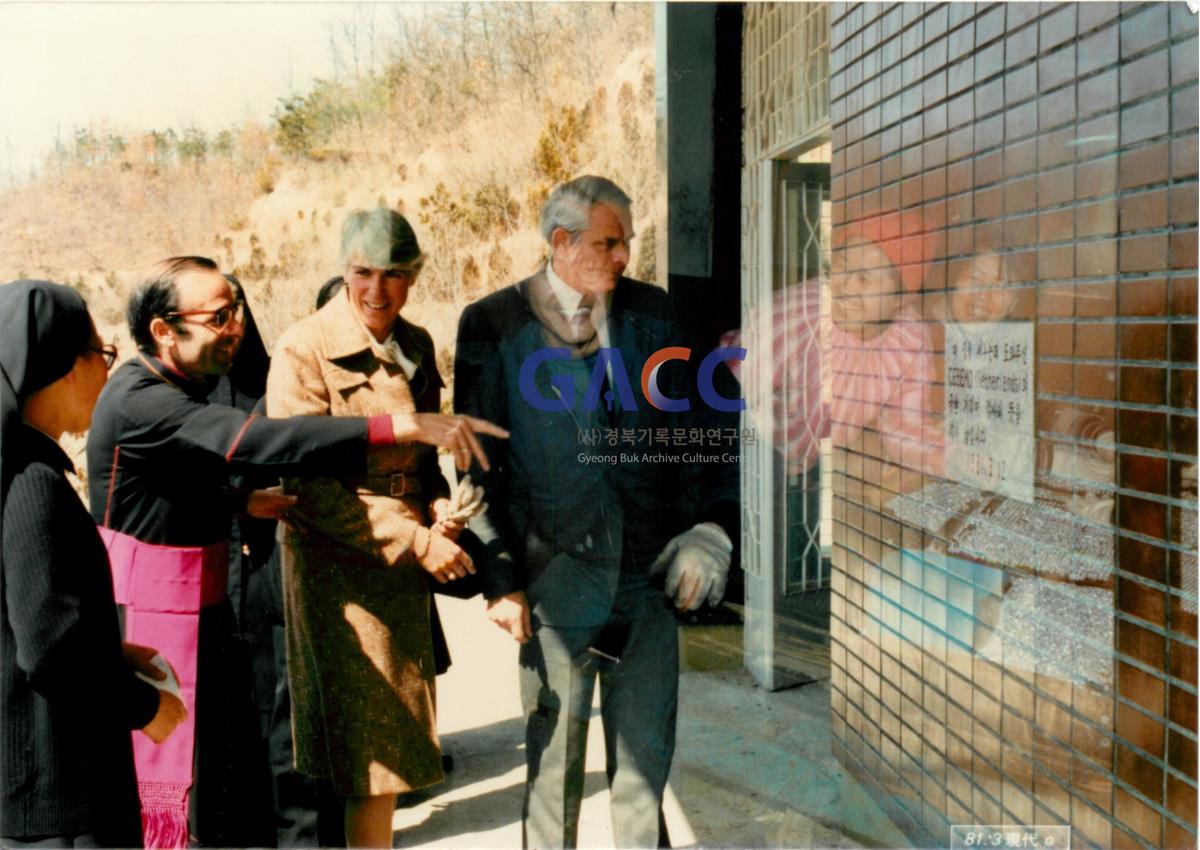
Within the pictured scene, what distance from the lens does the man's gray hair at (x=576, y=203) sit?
266 cm

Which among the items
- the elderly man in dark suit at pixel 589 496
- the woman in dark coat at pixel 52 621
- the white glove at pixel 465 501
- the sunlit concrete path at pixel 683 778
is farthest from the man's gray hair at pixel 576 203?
the woman in dark coat at pixel 52 621

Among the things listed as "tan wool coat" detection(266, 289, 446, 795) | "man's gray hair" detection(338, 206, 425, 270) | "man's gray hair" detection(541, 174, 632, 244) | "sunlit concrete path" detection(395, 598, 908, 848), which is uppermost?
"man's gray hair" detection(541, 174, 632, 244)

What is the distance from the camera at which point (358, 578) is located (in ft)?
8.86

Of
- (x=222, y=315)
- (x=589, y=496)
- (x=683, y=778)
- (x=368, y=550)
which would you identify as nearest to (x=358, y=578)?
(x=368, y=550)

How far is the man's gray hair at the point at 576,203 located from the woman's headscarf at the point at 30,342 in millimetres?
1116

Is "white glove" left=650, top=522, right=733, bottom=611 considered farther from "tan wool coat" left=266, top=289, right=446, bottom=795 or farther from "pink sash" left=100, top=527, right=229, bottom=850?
→ "pink sash" left=100, top=527, right=229, bottom=850

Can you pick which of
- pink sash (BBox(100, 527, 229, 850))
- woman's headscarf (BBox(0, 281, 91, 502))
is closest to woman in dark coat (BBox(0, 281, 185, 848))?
woman's headscarf (BBox(0, 281, 91, 502))

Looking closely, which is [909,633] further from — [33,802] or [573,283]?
[33,802]

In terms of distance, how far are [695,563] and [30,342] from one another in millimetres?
1637

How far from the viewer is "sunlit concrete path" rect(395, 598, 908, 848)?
2.73 metres

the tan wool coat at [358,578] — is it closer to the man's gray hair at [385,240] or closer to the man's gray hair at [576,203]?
the man's gray hair at [385,240]

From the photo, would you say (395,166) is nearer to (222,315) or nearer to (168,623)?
(222,315)

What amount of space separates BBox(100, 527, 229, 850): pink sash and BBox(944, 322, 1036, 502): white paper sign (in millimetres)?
1952

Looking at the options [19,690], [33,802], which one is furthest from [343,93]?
[33,802]
